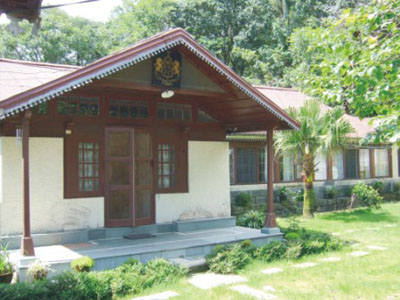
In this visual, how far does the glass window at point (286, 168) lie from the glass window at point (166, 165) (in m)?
6.64

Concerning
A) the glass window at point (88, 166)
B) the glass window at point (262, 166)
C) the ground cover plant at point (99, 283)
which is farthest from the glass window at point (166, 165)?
the glass window at point (262, 166)

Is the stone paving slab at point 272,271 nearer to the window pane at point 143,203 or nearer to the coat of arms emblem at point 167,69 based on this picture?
the window pane at point 143,203

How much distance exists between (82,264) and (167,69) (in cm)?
427

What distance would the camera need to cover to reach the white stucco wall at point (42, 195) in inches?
358

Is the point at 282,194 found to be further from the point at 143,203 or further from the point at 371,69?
the point at 371,69

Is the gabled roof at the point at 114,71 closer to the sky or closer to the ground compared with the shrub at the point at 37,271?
closer to the sky

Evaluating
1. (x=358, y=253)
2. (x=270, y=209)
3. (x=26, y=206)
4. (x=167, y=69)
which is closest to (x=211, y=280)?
(x=270, y=209)

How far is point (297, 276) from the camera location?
7.98m

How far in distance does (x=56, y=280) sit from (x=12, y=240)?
2.74 m

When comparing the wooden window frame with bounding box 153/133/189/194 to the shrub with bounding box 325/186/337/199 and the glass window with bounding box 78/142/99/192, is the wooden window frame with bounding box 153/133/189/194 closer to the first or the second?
the glass window with bounding box 78/142/99/192

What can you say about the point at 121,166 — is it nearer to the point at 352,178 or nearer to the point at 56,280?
the point at 56,280

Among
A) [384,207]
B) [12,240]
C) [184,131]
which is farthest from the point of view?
[384,207]

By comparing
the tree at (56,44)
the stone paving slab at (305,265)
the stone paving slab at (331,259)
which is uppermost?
the tree at (56,44)

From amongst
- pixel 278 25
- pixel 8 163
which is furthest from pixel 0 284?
pixel 278 25
